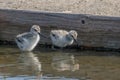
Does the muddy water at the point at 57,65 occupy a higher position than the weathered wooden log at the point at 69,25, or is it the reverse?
the weathered wooden log at the point at 69,25

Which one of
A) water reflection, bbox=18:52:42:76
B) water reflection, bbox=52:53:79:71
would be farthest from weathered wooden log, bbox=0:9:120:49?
water reflection, bbox=18:52:42:76

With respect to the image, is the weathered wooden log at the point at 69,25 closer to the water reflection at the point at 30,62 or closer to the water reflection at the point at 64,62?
the water reflection at the point at 64,62

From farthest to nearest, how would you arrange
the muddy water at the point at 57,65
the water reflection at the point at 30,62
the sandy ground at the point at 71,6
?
1. the sandy ground at the point at 71,6
2. the water reflection at the point at 30,62
3. the muddy water at the point at 57,65

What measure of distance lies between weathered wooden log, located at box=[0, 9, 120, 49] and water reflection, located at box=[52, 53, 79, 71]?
0.60 metres

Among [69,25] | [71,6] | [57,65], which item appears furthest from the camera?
[71,6]

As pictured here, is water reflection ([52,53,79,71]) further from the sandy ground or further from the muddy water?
the sandy ground

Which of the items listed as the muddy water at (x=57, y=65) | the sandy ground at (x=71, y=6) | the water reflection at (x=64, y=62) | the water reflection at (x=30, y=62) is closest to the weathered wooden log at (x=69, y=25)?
the muddy water at (x=57, y=65)

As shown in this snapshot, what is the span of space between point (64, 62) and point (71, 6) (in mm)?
2630

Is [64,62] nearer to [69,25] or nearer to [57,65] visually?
[57,65]

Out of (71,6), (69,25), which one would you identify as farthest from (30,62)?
(71,6)

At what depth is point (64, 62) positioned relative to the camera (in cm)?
1126

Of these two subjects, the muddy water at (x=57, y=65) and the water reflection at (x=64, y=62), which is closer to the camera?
the muddy water at (x=57, y=65)

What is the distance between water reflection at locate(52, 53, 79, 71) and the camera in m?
10.8

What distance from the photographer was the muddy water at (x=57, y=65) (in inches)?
404
